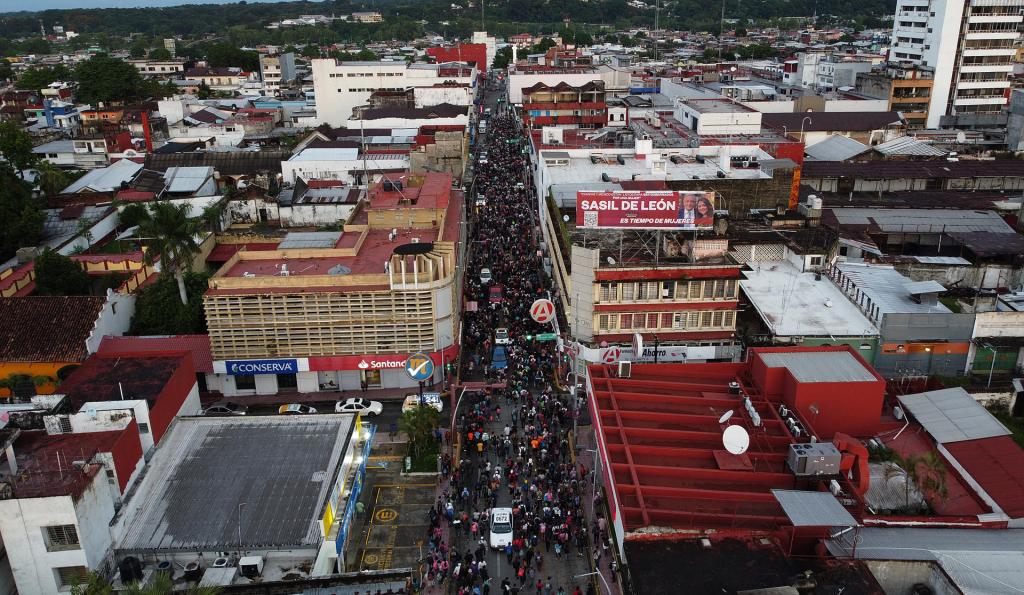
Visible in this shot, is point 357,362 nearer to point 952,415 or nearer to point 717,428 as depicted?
point 717,428

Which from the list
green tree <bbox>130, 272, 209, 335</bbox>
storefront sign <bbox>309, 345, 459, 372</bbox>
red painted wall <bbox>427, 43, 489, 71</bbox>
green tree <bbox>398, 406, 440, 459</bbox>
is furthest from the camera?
red painted wall <bbox>427, 43, 489, 71</bbox>

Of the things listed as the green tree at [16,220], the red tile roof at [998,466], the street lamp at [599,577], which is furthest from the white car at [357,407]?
the green tree at [16,220]

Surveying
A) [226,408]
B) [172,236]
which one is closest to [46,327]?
[172,236]

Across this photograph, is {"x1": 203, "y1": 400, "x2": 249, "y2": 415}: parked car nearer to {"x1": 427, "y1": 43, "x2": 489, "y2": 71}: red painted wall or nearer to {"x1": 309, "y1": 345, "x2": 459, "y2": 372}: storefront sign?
{"x1": 309, "y1": 345, "x2": 459, "y2": 372}: storefront sign

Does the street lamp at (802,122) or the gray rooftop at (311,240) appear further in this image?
the street lamp at (802,122)

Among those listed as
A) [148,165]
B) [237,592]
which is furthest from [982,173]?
[148,165]

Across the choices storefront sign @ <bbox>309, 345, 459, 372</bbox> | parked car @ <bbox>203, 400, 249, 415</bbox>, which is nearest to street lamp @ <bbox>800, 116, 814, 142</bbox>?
storefront sign @ <bbox>309, 345, 459, 372</bbox>

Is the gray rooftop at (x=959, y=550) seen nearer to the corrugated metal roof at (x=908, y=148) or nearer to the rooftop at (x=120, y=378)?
the rooftop at (x=120, y=378)
